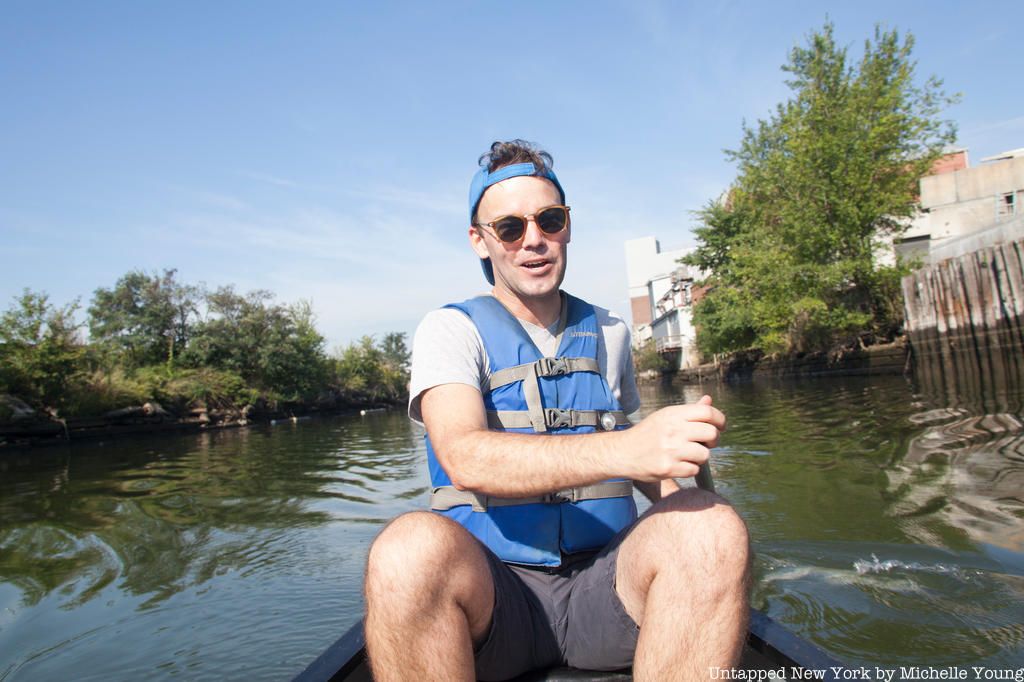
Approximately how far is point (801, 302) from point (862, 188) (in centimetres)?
427

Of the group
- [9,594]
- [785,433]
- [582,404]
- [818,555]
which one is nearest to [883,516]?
[818,555]

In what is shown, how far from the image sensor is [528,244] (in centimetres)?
217

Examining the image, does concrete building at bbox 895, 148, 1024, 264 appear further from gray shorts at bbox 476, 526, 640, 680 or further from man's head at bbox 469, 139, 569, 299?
gray shorts at bbox 476, 526, 640, 680

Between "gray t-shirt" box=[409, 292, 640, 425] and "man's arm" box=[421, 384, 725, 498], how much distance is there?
0.10 meters

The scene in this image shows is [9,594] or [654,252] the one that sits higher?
[654,252]

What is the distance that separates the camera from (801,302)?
861 inches

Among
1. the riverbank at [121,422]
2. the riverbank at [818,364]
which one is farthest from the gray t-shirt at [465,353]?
the riverbank at [121,422]

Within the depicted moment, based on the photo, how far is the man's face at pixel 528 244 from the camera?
7.15 feet

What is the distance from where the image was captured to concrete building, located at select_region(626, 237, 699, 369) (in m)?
50.6

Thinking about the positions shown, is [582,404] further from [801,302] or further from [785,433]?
[801,302]

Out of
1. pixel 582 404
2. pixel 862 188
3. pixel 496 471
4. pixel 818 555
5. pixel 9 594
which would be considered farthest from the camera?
pixel 862 188

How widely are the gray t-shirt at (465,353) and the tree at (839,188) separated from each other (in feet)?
71.1

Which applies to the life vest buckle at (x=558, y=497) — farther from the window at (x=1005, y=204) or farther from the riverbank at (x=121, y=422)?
the window at (x=1005, y=204)

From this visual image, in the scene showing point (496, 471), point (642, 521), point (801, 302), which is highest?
point (801, 302)
